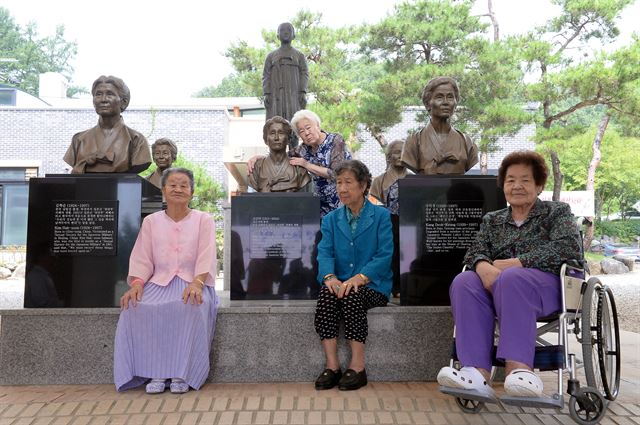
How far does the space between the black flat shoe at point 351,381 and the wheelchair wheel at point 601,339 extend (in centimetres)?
123

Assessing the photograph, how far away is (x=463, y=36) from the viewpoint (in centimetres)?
1374

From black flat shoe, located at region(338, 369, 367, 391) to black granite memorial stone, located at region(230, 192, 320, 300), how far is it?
0.82 metres

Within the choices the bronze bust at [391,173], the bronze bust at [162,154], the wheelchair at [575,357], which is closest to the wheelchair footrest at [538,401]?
the wheelchair at [575,357]

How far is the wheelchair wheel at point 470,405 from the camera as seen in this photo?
3.02m

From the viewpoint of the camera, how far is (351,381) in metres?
3.48

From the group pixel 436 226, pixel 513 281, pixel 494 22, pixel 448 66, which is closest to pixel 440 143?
pixel 436 226

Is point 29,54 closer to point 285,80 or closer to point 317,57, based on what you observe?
point 317,57

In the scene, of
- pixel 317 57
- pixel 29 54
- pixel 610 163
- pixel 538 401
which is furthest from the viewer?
pixel 29 54

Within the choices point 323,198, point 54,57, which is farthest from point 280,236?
point 54,57

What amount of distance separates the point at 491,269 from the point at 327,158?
1.99 metres

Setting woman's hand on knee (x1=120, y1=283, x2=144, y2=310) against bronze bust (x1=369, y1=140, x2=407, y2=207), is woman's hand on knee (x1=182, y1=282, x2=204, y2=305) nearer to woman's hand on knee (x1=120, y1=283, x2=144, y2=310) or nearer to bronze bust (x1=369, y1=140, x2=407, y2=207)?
woman's hand on knee (x1=120, y1=283, x2=144, y2=310)

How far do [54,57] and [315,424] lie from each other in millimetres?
41382

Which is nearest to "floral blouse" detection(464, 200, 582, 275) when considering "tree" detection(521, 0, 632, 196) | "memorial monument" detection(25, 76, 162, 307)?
"memorial monument" detection(25, 76, 162, 307)

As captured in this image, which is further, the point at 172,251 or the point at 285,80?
the point at 285,80
